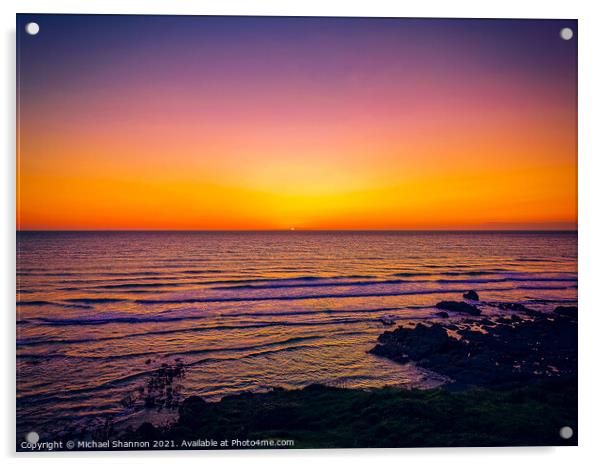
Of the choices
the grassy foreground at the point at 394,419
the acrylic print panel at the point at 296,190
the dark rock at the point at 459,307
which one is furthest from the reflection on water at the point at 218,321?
the grassy foreground at the point at 394,419

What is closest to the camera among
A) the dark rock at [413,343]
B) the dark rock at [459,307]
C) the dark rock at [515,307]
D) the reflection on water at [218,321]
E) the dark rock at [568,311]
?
the reflection on water at [218,321]

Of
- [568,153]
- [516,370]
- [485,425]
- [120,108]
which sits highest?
[120,108]

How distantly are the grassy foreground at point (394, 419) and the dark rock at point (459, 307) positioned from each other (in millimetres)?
2342

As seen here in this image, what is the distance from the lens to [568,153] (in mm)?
3422

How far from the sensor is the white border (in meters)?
3.09

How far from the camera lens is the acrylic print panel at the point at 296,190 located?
10.5 ft

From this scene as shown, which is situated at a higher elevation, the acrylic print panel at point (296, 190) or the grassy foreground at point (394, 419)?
the acrylic print panel at point (296, 190)

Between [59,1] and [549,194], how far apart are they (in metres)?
4.17

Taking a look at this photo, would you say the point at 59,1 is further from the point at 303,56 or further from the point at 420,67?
the point at 420,67

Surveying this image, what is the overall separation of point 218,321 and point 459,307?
3.33 metres

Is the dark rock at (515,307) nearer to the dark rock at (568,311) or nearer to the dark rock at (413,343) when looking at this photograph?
the dark rock at (413,343)

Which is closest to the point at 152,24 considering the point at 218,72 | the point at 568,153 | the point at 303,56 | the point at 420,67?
the point at 218,72

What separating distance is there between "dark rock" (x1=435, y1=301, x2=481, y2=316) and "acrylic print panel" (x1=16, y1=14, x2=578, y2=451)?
0.58 metres

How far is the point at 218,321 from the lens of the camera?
5582mm
